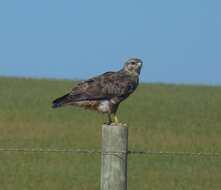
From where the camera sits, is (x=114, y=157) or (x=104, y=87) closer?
(x=114, y=157)

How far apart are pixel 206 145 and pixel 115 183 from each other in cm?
1560

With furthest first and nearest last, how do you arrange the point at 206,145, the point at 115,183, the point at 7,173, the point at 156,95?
the point at 156,95
the point at 206,145
the point at 7,173
the point at 115,183

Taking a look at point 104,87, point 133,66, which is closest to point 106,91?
point 104,87

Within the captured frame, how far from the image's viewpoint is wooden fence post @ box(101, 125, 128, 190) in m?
6.44

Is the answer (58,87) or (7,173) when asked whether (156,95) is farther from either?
(7,173)

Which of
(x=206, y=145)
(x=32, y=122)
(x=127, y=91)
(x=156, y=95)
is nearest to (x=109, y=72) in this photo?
(x=127, y=91)

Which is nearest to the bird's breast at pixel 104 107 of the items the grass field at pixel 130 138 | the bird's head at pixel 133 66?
the bird's head at pixel 133 66

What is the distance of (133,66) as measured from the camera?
1120cm

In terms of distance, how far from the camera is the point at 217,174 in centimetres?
1678

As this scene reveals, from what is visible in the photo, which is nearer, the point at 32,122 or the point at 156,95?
the point at 32,122

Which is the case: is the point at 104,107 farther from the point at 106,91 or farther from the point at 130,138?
the point at 130,138

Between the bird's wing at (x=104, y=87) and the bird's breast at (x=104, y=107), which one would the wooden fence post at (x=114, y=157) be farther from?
the bird's breast at (x=104, y=107)

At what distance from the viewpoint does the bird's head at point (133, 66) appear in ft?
36.7

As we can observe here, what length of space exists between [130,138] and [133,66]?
1169cm
